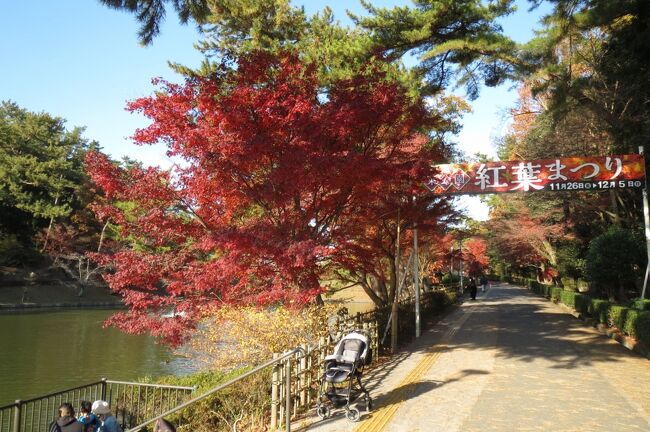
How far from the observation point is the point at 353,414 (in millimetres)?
5859

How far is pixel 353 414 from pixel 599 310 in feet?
41.9

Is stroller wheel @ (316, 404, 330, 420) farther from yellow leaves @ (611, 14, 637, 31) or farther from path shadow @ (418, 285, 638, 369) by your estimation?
yellow leaves @ (611, 14, 637, 31)

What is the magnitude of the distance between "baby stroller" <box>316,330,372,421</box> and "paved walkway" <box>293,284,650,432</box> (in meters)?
0.15

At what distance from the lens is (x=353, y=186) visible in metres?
8.98

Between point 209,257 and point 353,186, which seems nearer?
point 353,186

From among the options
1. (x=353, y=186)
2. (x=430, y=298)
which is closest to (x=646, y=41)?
(x=353, y=186)

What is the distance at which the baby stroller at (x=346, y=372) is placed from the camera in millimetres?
5992

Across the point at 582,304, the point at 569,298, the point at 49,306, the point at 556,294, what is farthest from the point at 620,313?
the point at 49,306

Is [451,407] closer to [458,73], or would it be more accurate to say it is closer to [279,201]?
[279,201]

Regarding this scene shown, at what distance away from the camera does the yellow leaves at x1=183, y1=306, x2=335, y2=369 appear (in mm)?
7500

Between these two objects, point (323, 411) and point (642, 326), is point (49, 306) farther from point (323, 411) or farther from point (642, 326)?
point (642, 326)

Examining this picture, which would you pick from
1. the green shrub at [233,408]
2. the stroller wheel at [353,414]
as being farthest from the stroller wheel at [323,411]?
the green shrub at [233,408]

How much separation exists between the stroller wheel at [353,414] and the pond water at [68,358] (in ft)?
24.7

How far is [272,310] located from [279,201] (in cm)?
197
